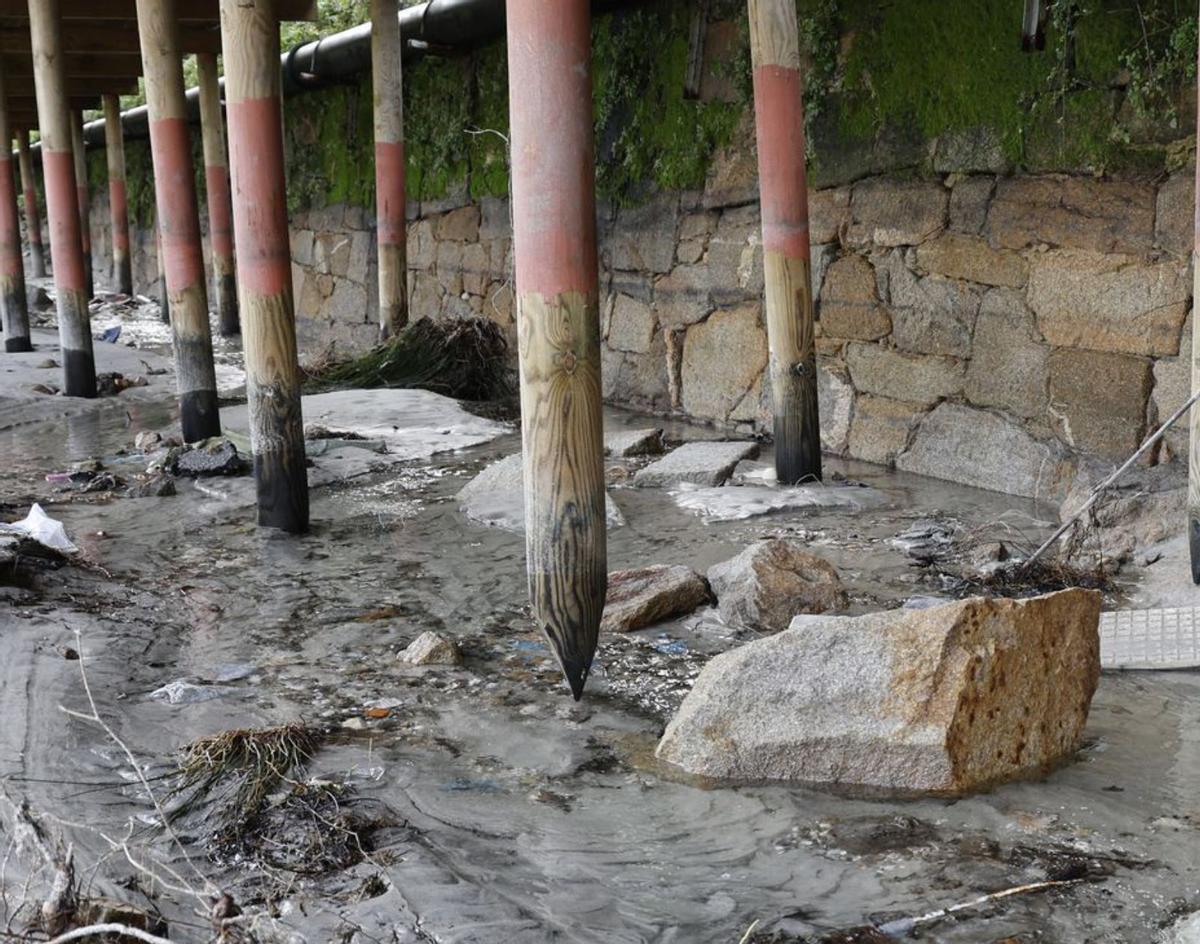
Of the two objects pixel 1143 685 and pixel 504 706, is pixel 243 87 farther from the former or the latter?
pixel 1143 685

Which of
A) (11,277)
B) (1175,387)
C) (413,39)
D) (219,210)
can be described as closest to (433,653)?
(1175,387)

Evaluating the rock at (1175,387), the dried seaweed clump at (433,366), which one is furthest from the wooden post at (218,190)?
the rock at (1175,387)

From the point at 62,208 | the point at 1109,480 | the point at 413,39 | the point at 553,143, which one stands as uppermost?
the point at 413,39

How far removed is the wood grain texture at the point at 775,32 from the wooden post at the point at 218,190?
30.9 feet

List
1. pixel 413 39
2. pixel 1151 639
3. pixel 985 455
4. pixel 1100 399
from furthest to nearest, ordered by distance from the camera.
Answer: pixel 413 39 < pixel 985 455 < pixel 1100 399 < pixel 1151 639

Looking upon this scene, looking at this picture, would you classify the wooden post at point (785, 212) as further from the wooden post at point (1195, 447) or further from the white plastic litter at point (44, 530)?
the white plastic litter at point (44, 530)

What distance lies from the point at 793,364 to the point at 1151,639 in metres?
2.74

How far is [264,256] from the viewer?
20.7 feet

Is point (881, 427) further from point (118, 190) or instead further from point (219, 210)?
point (118, 190)

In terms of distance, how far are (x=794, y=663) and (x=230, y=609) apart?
2.65m

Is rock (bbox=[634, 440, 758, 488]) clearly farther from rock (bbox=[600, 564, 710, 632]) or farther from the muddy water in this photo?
rock (bbox=[600, 564, 710, 632])

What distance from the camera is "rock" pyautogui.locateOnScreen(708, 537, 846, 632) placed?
4852mm

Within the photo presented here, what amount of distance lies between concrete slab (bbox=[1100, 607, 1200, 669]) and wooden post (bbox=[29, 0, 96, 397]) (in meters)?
8.85

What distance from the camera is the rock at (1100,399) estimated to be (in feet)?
21.8
